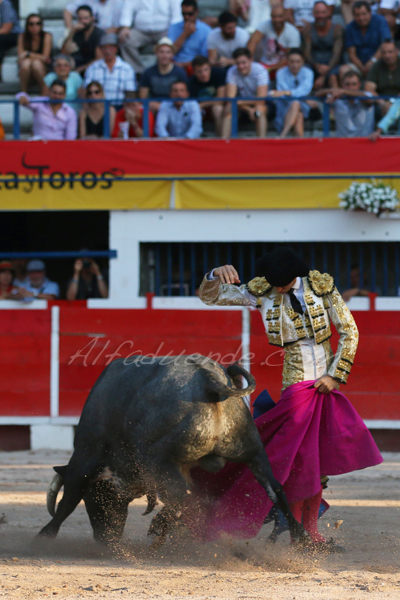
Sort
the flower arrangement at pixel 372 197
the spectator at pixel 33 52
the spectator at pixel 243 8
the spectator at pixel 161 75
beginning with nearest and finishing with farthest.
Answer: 1. the flower arrangement at pixel 372 197
2. the spectator at pixel 161 75
3. the spectator at pixel 33 52
4. the spectator at pixel 243 8

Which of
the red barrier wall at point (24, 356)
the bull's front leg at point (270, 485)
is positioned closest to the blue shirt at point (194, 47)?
the red barrier wall at point (24, 356)

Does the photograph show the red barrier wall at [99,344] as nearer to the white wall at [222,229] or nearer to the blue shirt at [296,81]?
the white wall at [222,229]

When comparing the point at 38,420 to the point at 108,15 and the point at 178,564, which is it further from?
the point at 108,15

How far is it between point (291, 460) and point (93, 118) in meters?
5.57

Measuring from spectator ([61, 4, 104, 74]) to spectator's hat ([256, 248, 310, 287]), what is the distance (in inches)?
243

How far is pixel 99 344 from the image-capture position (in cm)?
614

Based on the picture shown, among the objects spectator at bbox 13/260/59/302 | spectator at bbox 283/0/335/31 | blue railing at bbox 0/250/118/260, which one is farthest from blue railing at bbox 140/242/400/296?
spectator at bbox 283/0/335/31

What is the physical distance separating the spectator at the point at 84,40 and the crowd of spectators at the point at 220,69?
0.01 metres

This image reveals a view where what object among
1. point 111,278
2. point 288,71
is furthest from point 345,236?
point 111,278

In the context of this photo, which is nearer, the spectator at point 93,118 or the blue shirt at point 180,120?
the blue shirt at point 180,120

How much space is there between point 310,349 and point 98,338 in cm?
322

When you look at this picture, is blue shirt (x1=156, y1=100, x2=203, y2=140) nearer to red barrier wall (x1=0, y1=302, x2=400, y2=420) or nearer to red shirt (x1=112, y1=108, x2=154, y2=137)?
red shirt (x1=112, y1=108, x2=154, y2=137)

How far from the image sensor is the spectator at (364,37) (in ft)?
25.7

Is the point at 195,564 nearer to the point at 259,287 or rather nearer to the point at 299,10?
the point at 259,287
